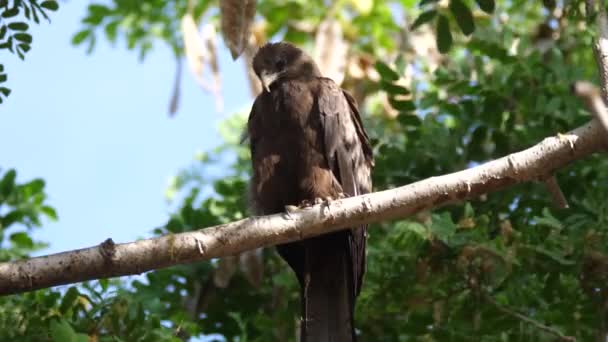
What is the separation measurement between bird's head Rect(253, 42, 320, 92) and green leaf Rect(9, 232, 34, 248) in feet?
5.59

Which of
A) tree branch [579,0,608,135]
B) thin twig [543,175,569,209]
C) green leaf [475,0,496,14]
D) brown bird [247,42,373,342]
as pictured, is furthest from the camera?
brown bird [247,42,373,342]

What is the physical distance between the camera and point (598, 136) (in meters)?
3.62

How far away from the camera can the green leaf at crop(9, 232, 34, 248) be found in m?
5.49

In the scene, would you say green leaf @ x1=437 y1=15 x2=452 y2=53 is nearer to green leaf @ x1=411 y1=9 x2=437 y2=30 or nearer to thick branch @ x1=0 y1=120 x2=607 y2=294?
green leaf @ x1=411 y1=9 x2=437 y2=30

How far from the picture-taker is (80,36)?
7836 millimetres

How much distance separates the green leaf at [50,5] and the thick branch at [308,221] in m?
1.48

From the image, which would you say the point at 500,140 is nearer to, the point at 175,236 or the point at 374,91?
the point at 374,91

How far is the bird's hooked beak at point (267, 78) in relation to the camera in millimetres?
5364

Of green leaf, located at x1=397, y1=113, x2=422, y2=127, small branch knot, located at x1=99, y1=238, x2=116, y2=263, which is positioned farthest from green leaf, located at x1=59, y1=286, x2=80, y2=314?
green leaf, located at x1=397, y1=113, x2=422, y2=127

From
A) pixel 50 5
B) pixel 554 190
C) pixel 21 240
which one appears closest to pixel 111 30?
pixel 21 240

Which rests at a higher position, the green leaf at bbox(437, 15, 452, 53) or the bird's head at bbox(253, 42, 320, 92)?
the bird's head at bbox(253, 42, 320, 92)

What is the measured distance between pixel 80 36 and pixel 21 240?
2.82 meters

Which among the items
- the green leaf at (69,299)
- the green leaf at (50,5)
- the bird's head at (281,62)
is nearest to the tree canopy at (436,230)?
the green leaf at (69,299)

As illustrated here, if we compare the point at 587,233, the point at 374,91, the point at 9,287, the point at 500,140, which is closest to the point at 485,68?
the point at 500,140
